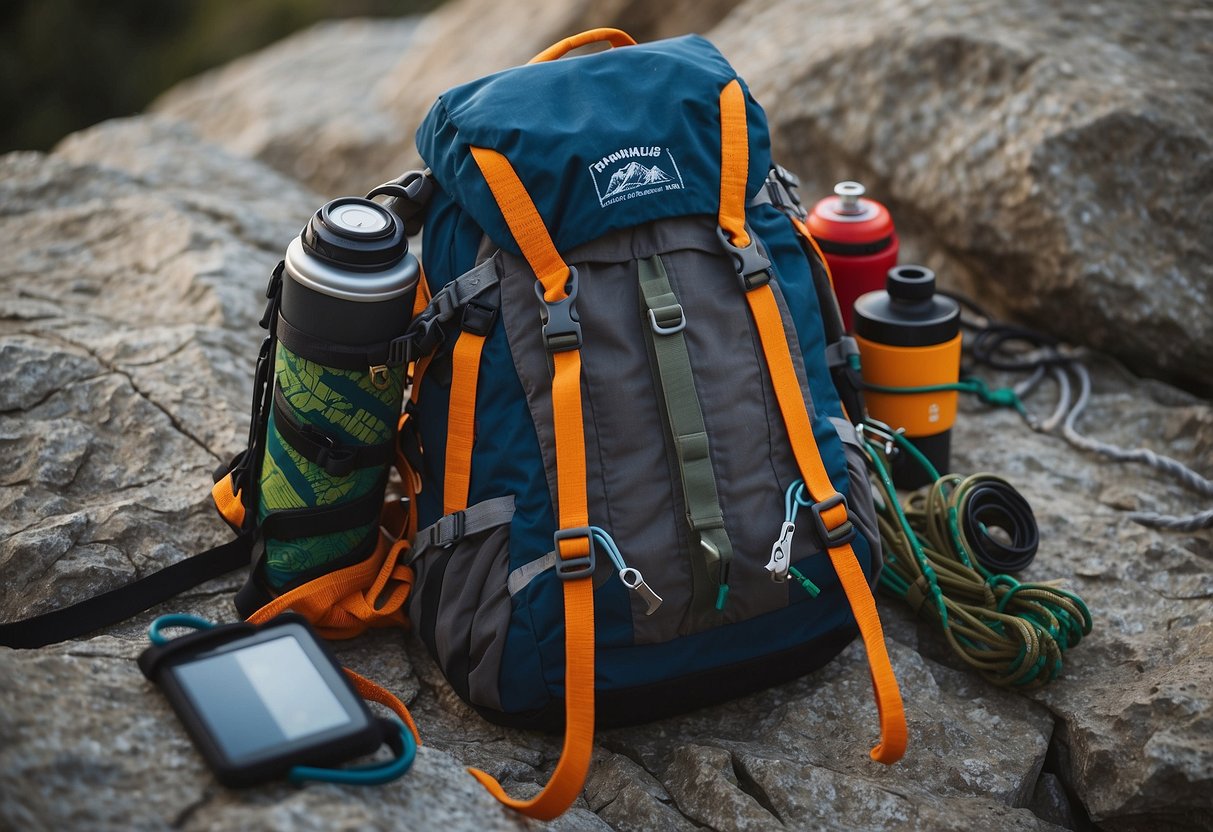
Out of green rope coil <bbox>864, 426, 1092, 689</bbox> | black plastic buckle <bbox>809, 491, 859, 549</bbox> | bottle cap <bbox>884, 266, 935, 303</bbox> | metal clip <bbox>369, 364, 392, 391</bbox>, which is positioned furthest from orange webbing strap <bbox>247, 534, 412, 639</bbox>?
bottle cap <bbox>884, 266, 935, 303</bbox>

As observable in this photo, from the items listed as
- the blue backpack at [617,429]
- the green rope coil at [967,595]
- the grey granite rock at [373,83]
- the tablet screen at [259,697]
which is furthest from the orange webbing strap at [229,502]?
the grey granite rock at [373,83]

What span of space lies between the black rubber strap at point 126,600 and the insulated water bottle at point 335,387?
8.6 inches

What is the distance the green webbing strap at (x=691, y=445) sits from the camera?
248cm

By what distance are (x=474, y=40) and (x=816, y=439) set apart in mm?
4898

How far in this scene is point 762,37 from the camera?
513 cm

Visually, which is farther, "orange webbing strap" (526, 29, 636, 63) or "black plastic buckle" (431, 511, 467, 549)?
"orange webbing strap" (526, 29, 636, 63)

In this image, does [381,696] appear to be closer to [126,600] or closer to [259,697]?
[259,697]

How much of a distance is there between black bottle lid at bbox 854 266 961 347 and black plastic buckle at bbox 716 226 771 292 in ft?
2.40

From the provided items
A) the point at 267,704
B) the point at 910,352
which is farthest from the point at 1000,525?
the point at 267,704

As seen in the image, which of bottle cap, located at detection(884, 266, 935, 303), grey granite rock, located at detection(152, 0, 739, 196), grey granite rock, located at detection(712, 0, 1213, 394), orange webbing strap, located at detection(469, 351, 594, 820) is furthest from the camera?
grey granite rock, located at detection(152, 0, 739, 196)

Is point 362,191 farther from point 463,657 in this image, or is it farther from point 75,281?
point 463,657

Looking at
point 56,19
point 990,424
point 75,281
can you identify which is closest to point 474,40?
point 75,281

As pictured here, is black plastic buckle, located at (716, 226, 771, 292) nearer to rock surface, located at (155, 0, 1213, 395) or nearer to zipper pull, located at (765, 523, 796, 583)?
zipper pull, located at (765, 523, 796, 583)

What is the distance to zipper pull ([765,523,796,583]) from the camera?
2.49 m
